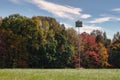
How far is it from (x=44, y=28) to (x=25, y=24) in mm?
7913

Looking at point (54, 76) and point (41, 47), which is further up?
point (41, 47)

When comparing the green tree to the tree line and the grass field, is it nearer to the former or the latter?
the tree line

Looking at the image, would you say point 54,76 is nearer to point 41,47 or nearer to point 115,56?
point 41,47

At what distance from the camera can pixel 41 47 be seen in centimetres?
8462

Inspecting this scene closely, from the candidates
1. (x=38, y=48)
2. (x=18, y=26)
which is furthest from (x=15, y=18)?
(x=38, y=48)

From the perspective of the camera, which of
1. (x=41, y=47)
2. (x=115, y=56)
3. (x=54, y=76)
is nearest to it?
(x=54, y=76)

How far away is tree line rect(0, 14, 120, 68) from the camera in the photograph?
81.4m

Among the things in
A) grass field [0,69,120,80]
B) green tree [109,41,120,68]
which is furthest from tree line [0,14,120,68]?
grass field [0,69,120,80]

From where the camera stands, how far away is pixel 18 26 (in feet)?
276

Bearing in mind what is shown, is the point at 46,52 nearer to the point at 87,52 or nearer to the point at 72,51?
the point at 72,51

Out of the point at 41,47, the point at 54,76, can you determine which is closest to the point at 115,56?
the point at 41,47

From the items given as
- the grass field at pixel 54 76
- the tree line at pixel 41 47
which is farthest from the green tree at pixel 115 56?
the grass field at pixel 54 76

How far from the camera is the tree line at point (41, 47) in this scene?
267 feet

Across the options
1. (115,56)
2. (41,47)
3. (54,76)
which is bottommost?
(115,56)
